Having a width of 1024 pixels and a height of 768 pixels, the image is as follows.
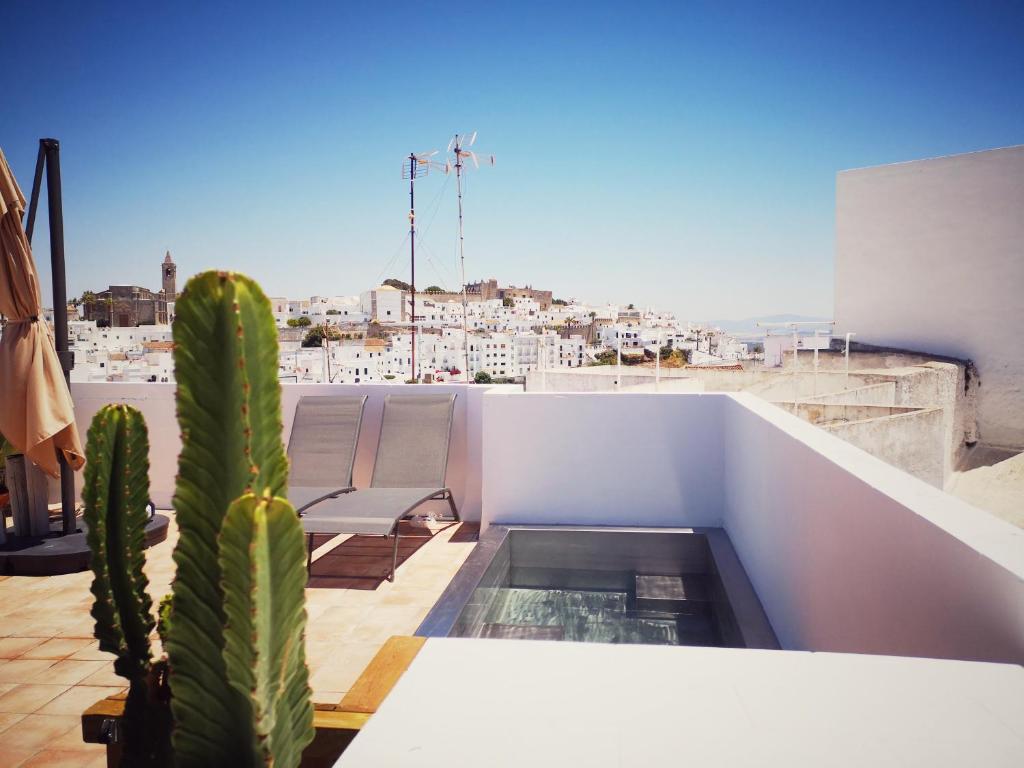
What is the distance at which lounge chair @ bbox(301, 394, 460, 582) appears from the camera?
4258 millimetres

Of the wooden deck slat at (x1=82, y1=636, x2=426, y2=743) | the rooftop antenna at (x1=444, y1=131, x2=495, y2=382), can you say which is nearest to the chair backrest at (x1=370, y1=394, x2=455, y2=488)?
the wooden deck slat at (x1=82, y1=636, x2=426, y2=743)

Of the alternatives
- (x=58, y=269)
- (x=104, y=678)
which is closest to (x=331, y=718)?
(x=104, y=678)

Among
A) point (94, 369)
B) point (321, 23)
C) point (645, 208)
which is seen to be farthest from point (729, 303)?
point (94, 369)

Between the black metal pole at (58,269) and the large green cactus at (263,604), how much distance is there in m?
3.99

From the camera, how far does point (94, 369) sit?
6.67m

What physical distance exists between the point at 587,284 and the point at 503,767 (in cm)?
8211

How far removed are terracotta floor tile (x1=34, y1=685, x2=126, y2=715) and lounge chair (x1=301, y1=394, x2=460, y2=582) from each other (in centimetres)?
147

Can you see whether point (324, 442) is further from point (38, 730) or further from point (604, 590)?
point (38, 730)

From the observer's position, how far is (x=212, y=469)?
127 centimetres

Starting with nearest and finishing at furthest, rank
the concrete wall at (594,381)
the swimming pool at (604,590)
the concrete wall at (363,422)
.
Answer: the swimming pool at (604,590), the concrete wall at (363,422), the concrete wall at (594,381)

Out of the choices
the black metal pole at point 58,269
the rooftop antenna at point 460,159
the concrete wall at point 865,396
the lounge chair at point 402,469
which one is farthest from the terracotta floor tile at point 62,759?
the rooftop antenna at point 460,159

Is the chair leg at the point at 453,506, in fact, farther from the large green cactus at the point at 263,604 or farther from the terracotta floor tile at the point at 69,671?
the large green cactus at the point at 263,604

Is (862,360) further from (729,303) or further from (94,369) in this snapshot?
(729,303)

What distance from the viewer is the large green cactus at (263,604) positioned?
3.56ft
